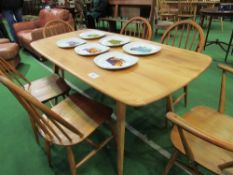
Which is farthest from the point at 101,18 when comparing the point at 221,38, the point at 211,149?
the point at 211,149

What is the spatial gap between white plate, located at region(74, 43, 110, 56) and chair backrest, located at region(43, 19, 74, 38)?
0.95 m

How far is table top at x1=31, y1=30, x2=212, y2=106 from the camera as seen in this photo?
3.15 feet

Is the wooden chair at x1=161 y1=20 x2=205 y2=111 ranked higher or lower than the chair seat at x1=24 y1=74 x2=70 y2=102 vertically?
higher

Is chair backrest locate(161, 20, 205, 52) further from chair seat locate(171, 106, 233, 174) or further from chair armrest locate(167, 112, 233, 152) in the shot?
chair armrest locate(167, 112, 233, 152)

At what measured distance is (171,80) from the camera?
1.06 m

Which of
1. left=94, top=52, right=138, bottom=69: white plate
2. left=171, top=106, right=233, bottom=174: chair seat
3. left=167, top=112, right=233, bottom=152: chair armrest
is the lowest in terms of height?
left=171, top=106, right=233, bottom=174: chair seat

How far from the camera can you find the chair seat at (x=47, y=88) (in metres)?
1.61

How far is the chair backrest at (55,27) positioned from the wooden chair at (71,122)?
1.27 m

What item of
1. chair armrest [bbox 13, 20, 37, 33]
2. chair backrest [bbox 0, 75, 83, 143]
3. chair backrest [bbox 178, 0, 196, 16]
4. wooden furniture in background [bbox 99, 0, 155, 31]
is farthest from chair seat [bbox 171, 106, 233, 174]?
chair backrest [bbox 178, 0, 196, 16]

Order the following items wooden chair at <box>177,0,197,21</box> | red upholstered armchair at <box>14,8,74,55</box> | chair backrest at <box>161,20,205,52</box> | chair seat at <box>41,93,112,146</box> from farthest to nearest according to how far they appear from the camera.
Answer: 1. wooden chair at <box>177,0,197,21</box>
2. red upholstered armchair at <box>14,8,74,55</box>
3. chair backrest at <box>161,20,205,52</box>
4. chair seat at <box>41,93,112,146</box>

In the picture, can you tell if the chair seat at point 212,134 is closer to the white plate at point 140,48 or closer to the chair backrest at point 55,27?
the white plate at point 140,48

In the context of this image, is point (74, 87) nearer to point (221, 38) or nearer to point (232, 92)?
point (232, 92)

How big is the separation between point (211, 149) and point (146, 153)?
25.3 inches

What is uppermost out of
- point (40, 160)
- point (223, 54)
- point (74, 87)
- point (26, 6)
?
point (26, 6)
